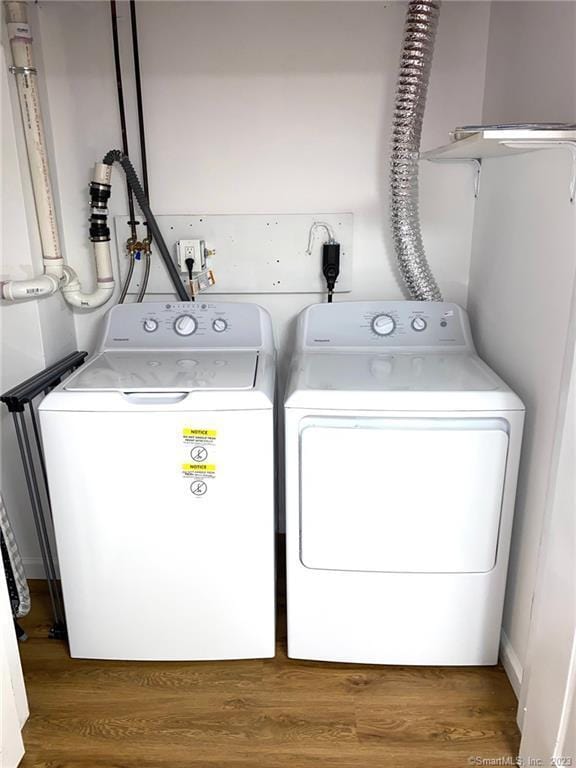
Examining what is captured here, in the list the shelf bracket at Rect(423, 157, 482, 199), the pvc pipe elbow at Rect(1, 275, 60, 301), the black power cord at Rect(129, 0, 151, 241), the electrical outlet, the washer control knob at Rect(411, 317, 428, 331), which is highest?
the black power cord at Rect(129, 0, 151, 241)

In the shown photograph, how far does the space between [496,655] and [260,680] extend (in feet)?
2.28

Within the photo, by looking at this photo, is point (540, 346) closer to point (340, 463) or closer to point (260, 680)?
point (340, 463)

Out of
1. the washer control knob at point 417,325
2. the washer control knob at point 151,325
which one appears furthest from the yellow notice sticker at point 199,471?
the washer control knob at point 417,325

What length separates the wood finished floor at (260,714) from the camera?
149 centimetres

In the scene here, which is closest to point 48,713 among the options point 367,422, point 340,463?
point 340,463

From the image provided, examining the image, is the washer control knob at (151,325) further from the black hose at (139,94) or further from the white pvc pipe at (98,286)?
the black hose at (139,94)

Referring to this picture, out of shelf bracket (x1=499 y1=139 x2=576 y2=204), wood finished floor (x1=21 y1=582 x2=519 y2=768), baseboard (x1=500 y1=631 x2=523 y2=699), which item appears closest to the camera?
shelf bracket (x1=499 y1=139 x2=576 y2=204)

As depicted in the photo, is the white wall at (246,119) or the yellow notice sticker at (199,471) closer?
the yellow notice sticker at (199,471)

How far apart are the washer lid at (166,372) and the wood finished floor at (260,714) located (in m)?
0.87

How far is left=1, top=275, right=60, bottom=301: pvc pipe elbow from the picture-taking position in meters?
1.72

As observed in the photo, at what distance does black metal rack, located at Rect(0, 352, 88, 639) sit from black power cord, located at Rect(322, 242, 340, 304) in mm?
892

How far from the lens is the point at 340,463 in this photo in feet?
5.08

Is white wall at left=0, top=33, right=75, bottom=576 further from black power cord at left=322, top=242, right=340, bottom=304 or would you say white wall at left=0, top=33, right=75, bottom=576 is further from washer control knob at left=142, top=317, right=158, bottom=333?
black power cord at left=322, top=242, right=340, bottom=304

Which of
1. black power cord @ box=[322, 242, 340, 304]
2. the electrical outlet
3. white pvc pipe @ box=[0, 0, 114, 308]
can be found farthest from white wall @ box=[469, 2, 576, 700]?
white pvc pipe @ box=[0, 0, 114, 308]
